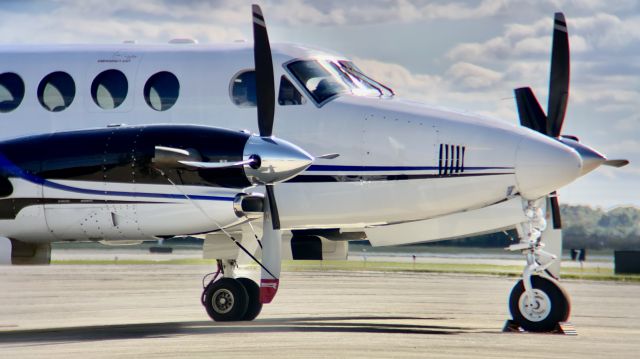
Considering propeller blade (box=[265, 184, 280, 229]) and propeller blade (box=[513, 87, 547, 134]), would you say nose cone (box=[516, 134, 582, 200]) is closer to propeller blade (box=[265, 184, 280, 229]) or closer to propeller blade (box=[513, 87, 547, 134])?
propeller blade (box=[513, 87, 547, 134])

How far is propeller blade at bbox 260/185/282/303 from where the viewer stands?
15.0m

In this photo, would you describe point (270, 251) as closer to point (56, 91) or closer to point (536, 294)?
point (536, 294)

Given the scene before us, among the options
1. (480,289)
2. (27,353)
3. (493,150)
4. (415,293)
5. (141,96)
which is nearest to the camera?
(27,353)

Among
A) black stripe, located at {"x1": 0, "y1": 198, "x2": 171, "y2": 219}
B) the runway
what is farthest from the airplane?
the runway

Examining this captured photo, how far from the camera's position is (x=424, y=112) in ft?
53.1

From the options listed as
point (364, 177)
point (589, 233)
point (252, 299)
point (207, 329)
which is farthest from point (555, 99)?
point (589, 233)

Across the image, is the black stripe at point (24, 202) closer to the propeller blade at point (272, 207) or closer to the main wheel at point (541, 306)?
the propeller blade at point (272, 207)

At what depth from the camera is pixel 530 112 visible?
18.1 m

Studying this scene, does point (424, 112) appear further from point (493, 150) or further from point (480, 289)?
point (480, 289)

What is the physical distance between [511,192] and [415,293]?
13.7m

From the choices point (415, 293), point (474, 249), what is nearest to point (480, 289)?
point (415, 293)

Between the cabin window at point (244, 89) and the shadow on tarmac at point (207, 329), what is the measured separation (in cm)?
353

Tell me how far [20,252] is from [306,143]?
456 centimetres

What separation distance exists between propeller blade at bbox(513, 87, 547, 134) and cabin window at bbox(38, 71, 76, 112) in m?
7.41
